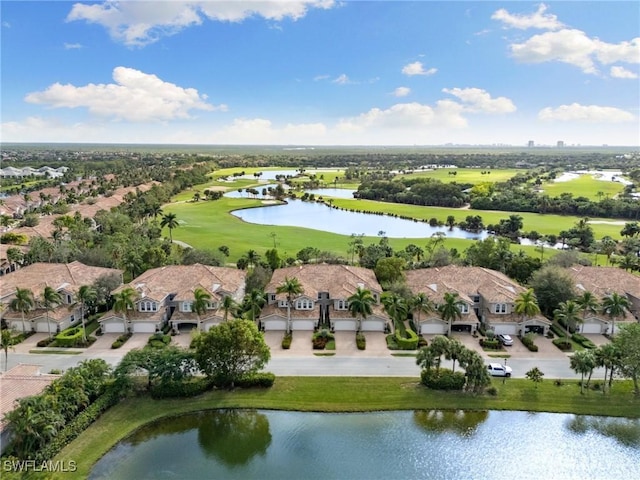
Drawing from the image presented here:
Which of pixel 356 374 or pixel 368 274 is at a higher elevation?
pixel 368 274

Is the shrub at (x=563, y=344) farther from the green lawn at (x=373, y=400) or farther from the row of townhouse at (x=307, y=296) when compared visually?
the green lawn at (x=373, y=400)

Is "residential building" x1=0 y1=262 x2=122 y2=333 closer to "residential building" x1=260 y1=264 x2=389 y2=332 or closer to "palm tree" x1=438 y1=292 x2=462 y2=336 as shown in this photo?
"residential building" x1=260 y1=264 x2=389 y2=332

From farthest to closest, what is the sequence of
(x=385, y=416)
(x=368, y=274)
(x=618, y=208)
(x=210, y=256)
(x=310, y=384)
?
(x=618, y=208)
(x=210, y=256)
(x=368, y=274)
(x=310, y=384)
(x=385, y=416)

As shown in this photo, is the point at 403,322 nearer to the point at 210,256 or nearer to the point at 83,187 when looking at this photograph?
the point at 210,256

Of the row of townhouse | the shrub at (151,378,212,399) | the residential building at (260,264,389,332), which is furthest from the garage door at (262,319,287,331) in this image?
the shrub at (151,378,212,399)

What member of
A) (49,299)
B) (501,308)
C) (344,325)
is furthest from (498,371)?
(49,299)

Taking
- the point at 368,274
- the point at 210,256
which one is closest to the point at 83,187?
the point at 210,256
